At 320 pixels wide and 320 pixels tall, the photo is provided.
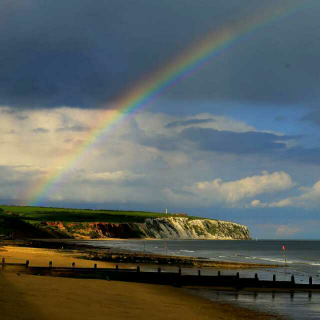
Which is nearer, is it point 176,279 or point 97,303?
point 97,303

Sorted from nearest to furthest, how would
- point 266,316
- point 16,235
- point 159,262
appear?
point 266,316
point 159,262
point 16,235

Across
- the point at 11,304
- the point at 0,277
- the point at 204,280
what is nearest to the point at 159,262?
the point at 204,280

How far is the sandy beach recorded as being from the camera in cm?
2692

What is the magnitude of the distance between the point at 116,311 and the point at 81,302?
9.16 feet

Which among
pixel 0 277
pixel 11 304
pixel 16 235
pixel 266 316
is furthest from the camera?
pixel 16 235

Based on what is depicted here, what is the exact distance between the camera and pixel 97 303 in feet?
106

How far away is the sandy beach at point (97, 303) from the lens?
26.9 m

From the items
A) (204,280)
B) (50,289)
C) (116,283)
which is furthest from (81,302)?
(204,280)

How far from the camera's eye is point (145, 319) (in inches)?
1123

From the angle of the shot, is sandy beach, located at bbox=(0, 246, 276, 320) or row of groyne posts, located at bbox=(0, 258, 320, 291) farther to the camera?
row of groyne posts, located at bbox=(0, 258, 320, 291)

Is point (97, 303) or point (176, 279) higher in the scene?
point (97, 303)

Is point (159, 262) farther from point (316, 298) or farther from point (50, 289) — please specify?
point (50, 289)

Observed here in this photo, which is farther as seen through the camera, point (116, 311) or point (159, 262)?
point (159, 262)

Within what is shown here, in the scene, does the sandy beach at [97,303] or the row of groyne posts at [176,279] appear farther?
the row of groyne posts at [176,279]
